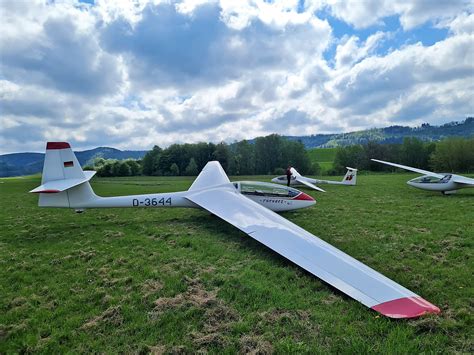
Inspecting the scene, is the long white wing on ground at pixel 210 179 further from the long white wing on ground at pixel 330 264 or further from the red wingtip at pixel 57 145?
the red wingtip at pixel 57 145

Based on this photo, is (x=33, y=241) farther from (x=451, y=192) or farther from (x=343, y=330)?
(x=451, y=192)

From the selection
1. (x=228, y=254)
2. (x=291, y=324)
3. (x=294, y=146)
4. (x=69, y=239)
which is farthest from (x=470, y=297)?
(x=294, y=146)

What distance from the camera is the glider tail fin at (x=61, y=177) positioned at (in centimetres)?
874

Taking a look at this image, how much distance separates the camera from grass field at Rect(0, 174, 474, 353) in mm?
3496

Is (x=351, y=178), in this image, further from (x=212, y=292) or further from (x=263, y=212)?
(x=212, y=292)

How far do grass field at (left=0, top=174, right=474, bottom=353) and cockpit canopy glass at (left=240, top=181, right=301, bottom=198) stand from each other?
2.11 metres

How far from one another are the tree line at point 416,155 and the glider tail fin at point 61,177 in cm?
7074

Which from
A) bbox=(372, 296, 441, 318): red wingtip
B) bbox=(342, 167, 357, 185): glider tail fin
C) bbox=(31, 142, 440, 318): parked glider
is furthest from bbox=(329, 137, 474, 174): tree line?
bbox=(372, 296, 441, 318): red wingtip

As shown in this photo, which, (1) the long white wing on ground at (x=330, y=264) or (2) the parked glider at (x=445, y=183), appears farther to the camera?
(2) the parked glider at (x=445, y=183)

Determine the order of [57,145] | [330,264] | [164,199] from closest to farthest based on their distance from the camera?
[330,264]
[57,145]
[164,199]

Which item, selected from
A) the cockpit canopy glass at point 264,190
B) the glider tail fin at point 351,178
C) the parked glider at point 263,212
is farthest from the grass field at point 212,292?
the glider tail fin at point 351,178

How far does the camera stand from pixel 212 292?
4781 millimetres

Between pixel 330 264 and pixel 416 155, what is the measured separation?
283ft

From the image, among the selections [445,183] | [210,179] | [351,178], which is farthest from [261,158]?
[210,179]
